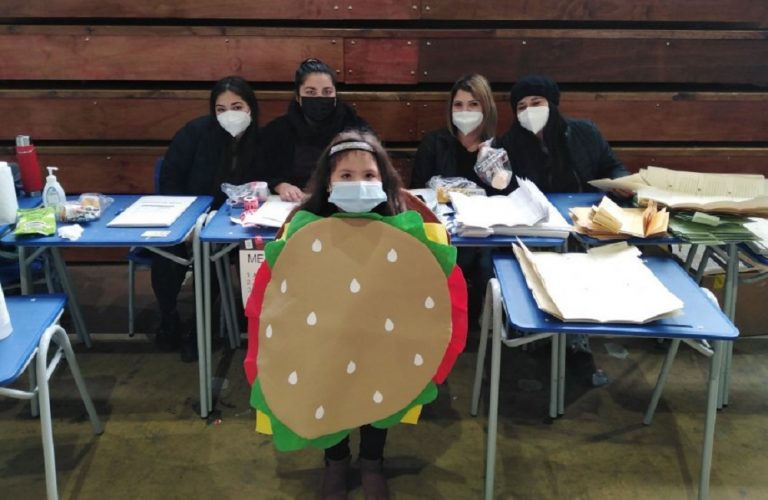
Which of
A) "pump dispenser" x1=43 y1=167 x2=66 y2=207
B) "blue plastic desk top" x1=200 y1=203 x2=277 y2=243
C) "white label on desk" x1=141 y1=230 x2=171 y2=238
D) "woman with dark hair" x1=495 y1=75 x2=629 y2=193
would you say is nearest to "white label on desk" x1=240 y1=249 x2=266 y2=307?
"blue plastic desk top" x1=200 y1=203 x2=277 y2=243

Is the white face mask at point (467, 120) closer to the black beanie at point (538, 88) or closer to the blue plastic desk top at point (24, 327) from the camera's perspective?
the black beanie at point (538, 88)

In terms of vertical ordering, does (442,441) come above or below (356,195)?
below

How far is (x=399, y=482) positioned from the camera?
7.85 ft

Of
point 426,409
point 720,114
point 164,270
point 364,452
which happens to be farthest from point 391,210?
point 720,114

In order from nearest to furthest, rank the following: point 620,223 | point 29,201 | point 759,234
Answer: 1. point 620,223
2. point 759,234
3. point 29,201

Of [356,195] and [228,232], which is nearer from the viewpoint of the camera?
[356,195]

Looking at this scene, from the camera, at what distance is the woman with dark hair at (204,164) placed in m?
3.13

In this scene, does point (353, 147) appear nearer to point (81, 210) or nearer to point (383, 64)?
point (81, 210)

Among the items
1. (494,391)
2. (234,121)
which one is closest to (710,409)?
(494,391)

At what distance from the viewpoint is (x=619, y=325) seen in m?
1.94

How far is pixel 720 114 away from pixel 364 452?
2.79m

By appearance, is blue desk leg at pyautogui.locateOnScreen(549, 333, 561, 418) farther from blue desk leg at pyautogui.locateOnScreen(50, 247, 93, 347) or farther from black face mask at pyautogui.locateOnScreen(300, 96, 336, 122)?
blue desk leg at pyautogui.locateOnScreen(50, 247, 93, 347)

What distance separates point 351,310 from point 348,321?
3cm

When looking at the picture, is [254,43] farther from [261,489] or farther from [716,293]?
[716,293]
